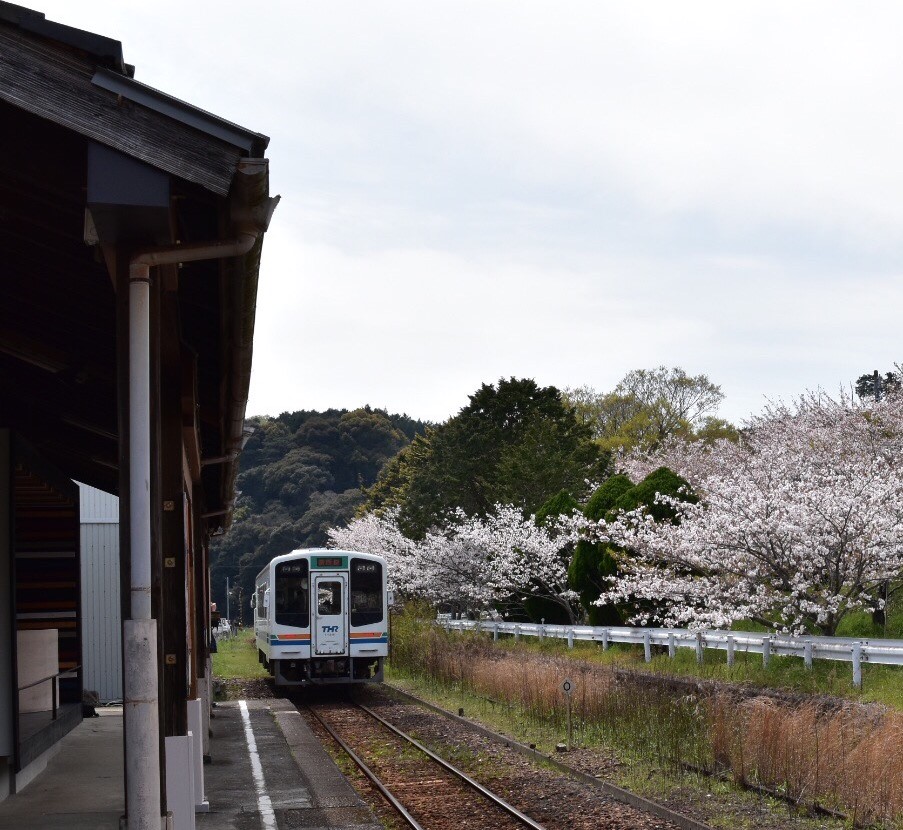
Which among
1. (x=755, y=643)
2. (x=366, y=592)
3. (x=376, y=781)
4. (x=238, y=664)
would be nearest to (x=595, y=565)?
(x=366, y=592)

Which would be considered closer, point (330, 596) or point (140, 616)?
point (140, 616)

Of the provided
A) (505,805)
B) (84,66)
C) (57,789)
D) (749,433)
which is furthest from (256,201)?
(749,433)

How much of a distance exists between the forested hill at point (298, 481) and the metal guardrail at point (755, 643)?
5415 centimetres

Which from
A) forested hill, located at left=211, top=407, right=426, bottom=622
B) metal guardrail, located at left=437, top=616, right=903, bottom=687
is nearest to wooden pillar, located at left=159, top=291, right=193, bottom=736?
metal guardrail, located at left=437, top=616, right=903, bottom=687

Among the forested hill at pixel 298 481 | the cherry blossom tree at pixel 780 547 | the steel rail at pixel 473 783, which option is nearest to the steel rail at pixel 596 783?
the steel rail at pixel 473 783

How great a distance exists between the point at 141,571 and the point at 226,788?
698 cm

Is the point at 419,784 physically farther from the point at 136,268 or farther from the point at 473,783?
the point at 136,268

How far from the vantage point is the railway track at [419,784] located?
32.0 feet

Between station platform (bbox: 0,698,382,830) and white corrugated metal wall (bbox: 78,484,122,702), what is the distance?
3.34 meters

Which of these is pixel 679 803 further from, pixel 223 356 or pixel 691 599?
pixel 691 599

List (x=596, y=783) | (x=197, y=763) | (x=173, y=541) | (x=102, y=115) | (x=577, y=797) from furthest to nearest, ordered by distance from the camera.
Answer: (x=596, y=783)
(x=577, y=797)
(x=197, y=763)
(x=173, y=541)
(x=102, y=115)

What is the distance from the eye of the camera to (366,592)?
21344 mm

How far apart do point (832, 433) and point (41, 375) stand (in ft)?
90.3

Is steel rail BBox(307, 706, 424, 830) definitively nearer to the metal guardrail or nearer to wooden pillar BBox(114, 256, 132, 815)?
wooden pillar BBox(114, 256, 132, 815)
